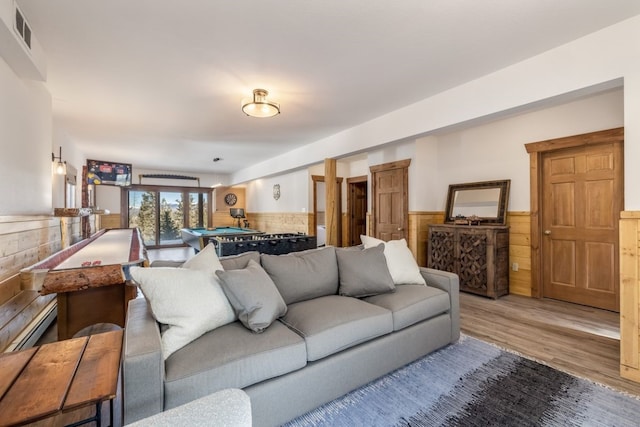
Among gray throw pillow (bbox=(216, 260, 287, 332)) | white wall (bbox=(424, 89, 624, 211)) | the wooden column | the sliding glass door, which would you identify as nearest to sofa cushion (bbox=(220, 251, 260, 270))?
gray throw pillow (bbox=(216, 260, 287, 332))

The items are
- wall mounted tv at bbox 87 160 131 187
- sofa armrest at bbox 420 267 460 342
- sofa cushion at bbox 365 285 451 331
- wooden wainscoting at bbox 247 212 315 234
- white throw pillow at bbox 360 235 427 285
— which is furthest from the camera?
wooden wainscoting at bbox 247 212 315 234

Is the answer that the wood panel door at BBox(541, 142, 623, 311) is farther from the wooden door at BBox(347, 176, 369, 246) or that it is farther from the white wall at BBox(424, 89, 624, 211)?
the wooden door at BBox(347, 176, 369, 246)

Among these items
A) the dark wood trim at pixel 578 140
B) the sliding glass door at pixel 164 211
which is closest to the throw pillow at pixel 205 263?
the dark wood trim at pixel 578 140

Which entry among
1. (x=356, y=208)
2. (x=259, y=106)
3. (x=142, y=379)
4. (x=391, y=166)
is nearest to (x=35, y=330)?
(x=142, y=379)

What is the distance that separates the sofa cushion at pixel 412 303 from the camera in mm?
2107

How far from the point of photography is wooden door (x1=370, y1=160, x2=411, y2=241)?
15.7 feet

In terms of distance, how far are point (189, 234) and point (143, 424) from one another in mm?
6181

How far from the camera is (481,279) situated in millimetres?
3857

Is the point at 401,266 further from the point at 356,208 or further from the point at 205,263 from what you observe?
the point at 356,208

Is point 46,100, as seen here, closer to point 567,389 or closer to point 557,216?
point 567,389

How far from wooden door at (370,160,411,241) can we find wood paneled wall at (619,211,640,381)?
111 inches

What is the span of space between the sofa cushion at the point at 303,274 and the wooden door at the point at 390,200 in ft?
8.74

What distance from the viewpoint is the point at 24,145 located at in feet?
8.48

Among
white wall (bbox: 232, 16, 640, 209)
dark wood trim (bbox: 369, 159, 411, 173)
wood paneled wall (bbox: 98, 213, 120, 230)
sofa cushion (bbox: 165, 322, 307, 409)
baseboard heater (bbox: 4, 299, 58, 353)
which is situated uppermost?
white wall (bbox: 232, 16, 640, 209)
